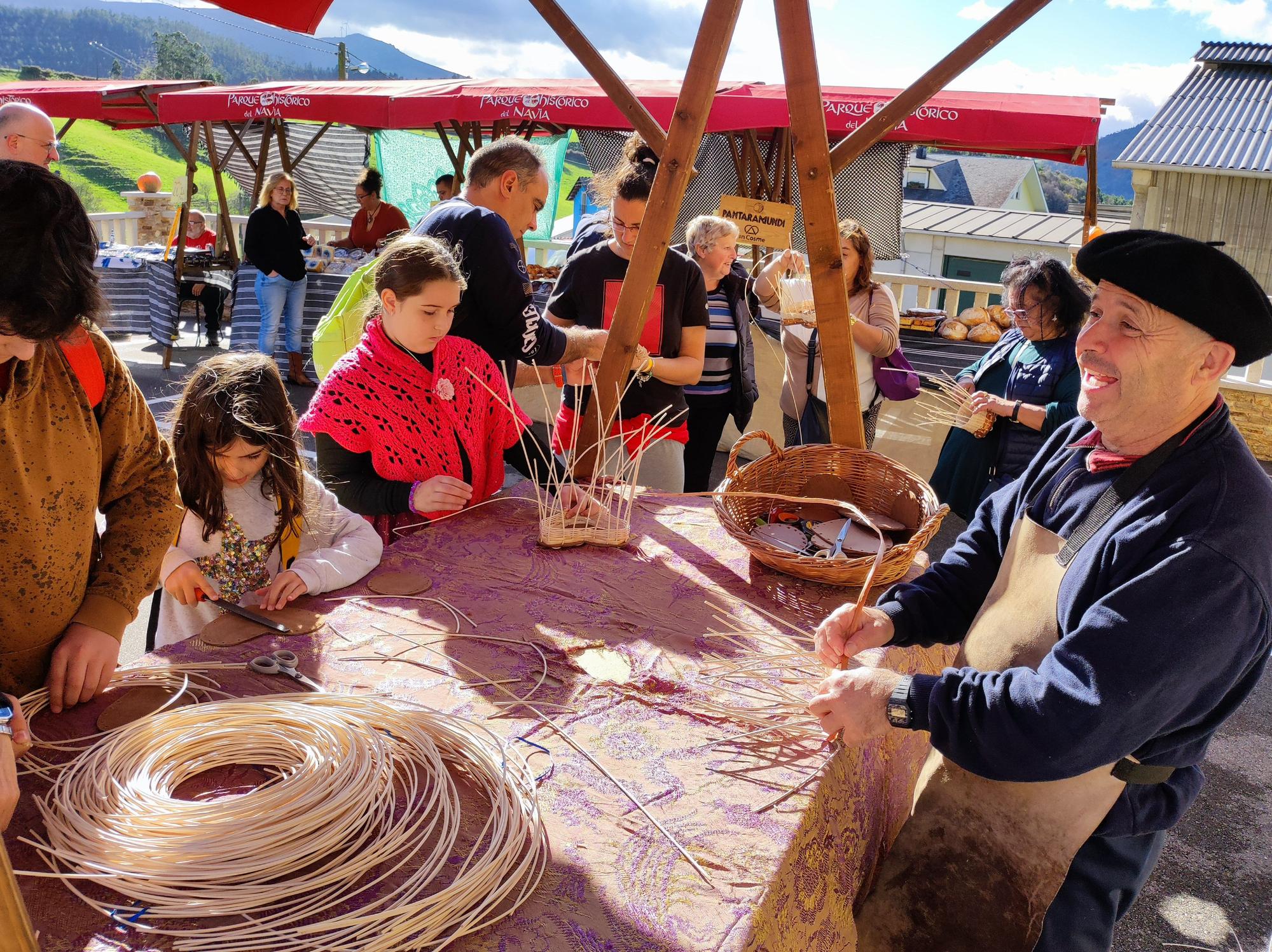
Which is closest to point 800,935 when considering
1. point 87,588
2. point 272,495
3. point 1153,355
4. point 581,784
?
point 581,784

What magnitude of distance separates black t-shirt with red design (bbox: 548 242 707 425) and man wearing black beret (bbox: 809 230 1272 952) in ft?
5.44

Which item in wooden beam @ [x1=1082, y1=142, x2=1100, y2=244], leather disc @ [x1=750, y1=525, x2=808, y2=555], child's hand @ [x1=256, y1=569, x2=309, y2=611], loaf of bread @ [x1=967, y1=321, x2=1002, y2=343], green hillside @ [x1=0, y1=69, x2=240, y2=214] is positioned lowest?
child's hand @ [x1=256, y1=569, x2=309, y2=611]

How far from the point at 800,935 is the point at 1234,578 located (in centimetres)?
75

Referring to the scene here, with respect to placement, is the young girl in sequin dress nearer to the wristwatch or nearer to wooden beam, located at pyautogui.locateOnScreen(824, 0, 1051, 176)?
the wristwatch

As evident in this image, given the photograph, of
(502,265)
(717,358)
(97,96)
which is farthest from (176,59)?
(502,265)

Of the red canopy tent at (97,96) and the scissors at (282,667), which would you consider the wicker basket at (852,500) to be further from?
the red canopy tent at (97,96)

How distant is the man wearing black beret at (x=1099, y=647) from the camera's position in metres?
1.21

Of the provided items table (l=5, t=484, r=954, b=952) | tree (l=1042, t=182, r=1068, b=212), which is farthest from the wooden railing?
tree (l=1042, t=182, r=1068, b=212)

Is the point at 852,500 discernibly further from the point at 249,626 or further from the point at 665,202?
the point at 249,626

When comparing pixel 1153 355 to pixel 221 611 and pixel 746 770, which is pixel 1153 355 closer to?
pixel 746 770

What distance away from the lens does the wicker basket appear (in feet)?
6.44

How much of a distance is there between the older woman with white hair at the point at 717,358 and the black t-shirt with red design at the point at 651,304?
0.54 meters

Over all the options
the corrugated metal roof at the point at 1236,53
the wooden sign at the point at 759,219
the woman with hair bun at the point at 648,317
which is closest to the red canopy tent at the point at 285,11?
the woman with hair bun at the point at 648,317

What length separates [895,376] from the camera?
13.6 feet
